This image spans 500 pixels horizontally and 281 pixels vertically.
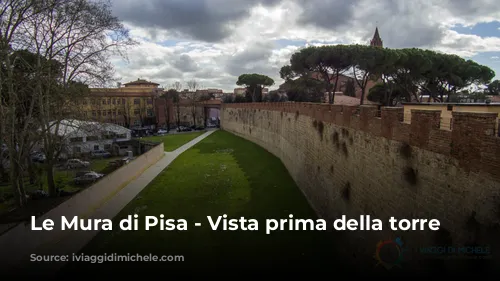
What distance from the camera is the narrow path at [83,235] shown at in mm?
8255

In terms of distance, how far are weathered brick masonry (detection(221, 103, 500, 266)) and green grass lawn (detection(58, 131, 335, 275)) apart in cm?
153

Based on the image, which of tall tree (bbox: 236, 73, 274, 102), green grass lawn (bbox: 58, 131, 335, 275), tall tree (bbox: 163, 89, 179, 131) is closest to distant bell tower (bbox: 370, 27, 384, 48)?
tall tree (bbox: 236, 73, 274, 102)

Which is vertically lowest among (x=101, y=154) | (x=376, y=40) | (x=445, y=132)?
(x=101, y=154)

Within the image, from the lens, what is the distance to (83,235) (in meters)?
10.1

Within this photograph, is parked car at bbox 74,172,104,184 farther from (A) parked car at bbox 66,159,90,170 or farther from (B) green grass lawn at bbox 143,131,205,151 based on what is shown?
(B) green grass lawn at bbox 143,131,205,151

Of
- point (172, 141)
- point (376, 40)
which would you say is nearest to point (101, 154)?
point (172, 141)

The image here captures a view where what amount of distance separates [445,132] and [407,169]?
3.97ft

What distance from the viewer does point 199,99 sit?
5794cm

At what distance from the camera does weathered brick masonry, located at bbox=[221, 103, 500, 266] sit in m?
4.39

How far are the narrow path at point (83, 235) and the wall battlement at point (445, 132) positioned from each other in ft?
27.2

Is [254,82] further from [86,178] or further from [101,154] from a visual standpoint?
[86,178]

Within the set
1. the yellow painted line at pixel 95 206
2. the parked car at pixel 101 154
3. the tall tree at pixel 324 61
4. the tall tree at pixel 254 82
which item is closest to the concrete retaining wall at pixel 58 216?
the yellow painted line at pixel 95 206

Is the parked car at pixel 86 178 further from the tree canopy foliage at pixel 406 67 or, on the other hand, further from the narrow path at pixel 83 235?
the tree canopy foliage at pixel 406 67

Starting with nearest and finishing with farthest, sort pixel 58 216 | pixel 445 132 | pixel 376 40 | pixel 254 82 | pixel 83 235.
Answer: pixel 445 132 < pixel 58 216 < pixel 83 235 < pixel 254 82 < pixel 376 40
